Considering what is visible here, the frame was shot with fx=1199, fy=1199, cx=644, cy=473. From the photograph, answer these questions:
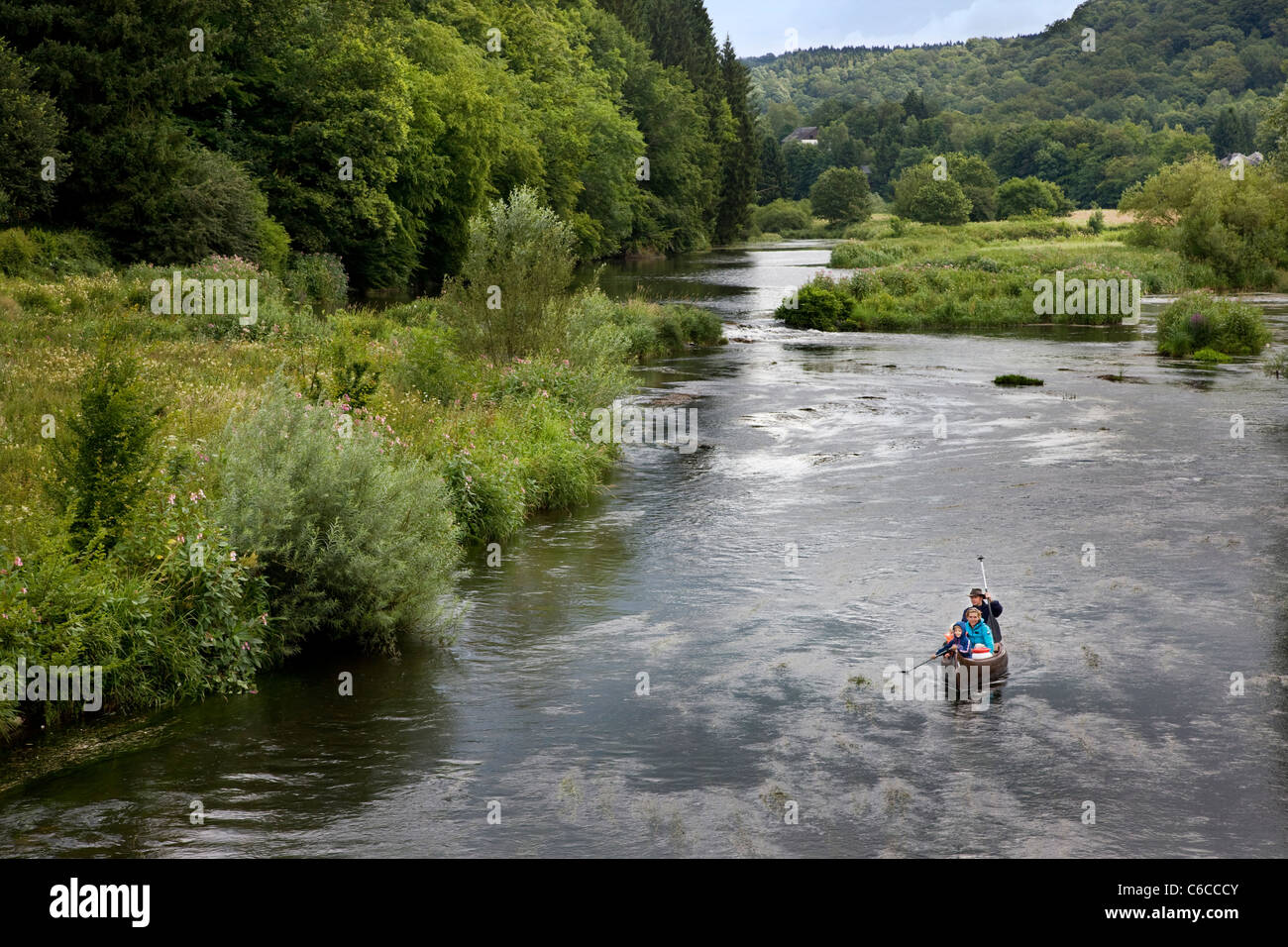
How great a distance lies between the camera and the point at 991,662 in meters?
11.9

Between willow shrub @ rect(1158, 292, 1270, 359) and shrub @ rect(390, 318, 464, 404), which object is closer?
shrub @ rect(390, 318, 464, 404)

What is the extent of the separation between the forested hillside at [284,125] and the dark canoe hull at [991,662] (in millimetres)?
29339

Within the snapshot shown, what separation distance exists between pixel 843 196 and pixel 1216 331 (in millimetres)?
118687

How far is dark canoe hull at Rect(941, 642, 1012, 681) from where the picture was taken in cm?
1177

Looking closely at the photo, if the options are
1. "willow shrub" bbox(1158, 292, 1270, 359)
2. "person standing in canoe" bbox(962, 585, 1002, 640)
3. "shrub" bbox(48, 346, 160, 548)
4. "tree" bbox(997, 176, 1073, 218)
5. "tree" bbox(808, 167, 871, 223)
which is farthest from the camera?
"tree" bbox(808, 167, 871, 223)

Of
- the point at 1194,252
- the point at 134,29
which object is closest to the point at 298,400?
the point at 134,29

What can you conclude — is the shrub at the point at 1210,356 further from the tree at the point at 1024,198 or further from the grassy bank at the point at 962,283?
the tree at the point at 1024,198

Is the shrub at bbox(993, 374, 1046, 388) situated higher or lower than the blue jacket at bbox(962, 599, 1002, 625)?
higher

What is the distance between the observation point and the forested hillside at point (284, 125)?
3506 cm

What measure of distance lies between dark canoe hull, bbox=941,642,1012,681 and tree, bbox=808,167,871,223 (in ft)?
→ 479

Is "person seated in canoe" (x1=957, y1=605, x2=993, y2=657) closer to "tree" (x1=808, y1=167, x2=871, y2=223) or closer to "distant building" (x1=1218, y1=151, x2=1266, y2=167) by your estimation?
"distant building" (x1=1218, y1=151, x2=1266, y2=167)

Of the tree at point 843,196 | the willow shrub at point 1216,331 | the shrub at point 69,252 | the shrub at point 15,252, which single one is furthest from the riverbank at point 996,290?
the tree at point 843,196

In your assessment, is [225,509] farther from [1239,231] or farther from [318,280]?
[1239,231]

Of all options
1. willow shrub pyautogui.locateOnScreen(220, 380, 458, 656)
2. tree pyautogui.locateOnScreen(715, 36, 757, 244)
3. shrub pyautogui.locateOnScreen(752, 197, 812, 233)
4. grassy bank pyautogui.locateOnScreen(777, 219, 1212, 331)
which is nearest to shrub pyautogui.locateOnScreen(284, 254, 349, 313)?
grassy bank pyautogui.locateOnScreen(777, 219, 1212, 331)
